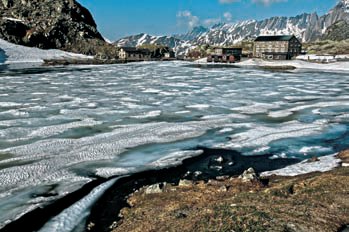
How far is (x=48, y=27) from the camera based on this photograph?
544 feet

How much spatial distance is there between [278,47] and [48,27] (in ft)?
367

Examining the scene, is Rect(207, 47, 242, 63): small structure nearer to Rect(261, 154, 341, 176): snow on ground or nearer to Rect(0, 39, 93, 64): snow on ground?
Rect(0, 39, 93, 64): snow on ground

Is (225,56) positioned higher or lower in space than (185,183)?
higher

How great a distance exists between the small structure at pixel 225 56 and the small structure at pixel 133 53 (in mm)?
39491

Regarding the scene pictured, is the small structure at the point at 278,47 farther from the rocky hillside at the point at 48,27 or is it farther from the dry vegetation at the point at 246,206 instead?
the dry vegetation at the point at 246,206

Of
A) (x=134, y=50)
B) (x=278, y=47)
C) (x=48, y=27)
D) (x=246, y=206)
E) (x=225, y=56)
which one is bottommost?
(x=246, y=206)

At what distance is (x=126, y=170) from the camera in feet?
40.9

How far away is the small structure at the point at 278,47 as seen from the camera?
461 feet

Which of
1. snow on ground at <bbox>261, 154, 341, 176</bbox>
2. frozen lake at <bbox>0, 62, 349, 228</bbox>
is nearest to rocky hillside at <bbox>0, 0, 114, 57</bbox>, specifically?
frozen lake at <bbox>0, 62, 349, 228</bbox>

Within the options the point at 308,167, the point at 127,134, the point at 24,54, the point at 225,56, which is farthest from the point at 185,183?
the point at 24,54

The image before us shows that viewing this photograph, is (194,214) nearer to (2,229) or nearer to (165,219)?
(165,219)

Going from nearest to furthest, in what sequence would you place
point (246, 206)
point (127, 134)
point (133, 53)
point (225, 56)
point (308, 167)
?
point (246, 206)
point (308, 167)
point (127, 134)
point (225, 56)
point (133, 53)

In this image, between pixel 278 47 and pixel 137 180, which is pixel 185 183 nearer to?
pixel 137 180

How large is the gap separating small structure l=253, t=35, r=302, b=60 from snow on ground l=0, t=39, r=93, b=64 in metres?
84.7
